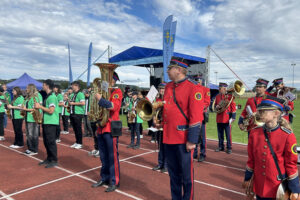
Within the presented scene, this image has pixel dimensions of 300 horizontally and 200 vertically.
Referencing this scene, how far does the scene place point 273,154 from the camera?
2.46m

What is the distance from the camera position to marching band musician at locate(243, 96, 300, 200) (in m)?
2.39

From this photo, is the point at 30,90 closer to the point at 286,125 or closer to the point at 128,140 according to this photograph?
Answer: the point at 128,140

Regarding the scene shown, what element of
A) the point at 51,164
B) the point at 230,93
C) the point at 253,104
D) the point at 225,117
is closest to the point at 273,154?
the point at 253,104

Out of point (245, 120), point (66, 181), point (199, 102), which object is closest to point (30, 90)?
point (66, 181)

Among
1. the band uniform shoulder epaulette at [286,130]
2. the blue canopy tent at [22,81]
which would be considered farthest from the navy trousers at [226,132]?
the blue canopy tent at [22,81]

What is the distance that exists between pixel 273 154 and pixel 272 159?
58 mm

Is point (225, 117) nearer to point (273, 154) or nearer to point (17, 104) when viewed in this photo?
point (273, 154)

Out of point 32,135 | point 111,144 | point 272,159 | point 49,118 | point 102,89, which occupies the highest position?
point 102,89

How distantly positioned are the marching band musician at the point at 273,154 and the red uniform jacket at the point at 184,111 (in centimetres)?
75

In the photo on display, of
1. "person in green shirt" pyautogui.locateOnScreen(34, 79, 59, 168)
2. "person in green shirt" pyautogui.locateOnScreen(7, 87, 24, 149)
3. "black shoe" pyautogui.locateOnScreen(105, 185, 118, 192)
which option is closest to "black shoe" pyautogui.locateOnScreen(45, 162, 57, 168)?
"person in green shirt" pyautogui.locateOnScreen(34, 79, 59, 168)

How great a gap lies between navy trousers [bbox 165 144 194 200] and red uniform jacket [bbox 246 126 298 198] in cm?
88

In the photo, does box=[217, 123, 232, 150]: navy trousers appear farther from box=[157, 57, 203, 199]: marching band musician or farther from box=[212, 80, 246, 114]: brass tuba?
box=[157, 57, 203, 199]: marching band musician

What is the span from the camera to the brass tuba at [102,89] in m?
4.16

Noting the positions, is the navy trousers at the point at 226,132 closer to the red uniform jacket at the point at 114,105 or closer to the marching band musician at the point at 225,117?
the marching band musician at the point at 225,117
